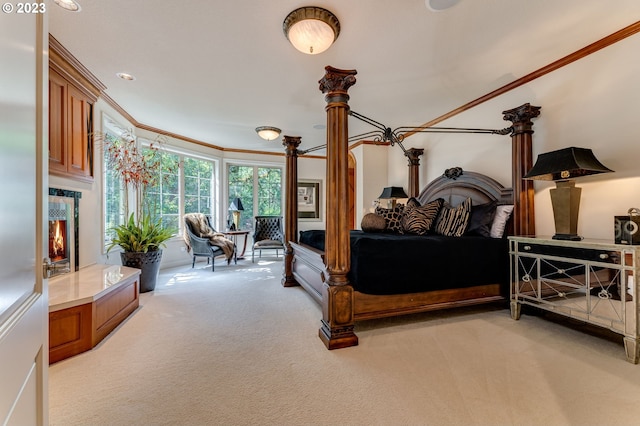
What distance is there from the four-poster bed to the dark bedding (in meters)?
0.05

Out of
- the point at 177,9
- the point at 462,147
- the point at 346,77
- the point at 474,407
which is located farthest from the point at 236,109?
the point at 474,407

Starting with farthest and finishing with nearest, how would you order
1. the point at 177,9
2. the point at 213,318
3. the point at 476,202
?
1. the point at 476,202
2. the point at 213,318
3. the point at 177,9

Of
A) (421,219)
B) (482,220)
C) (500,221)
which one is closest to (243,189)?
(421,219)

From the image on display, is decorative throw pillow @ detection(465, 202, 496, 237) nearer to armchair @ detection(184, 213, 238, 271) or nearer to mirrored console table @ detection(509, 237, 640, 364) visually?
mirrored console table @ detection(509, 237, 640, 364)

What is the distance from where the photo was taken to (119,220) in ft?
13.7

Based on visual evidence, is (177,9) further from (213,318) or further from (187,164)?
(187,164)

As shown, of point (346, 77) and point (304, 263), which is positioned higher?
point (346, 77)

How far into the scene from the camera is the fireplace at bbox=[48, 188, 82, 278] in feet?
8.68

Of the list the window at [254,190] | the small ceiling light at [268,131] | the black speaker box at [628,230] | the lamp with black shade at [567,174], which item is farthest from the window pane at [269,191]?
the black speaker box at [628,230]

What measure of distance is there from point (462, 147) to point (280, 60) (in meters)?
2.80

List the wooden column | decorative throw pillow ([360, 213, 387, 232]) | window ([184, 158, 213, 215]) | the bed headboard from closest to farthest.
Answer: the bed headboard → decorative throw pillow ([360, 213, 387, 232]) → the wooden column → window ([184, 158, 213, 215])

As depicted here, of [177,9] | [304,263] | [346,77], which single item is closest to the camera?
[177,9]

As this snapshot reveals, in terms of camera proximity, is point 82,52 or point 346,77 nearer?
point 346,77

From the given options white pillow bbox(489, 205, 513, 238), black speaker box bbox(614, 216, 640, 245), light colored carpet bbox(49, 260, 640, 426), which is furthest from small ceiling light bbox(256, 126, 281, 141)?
black speaker box bbox(614, 216, 640, 245)
